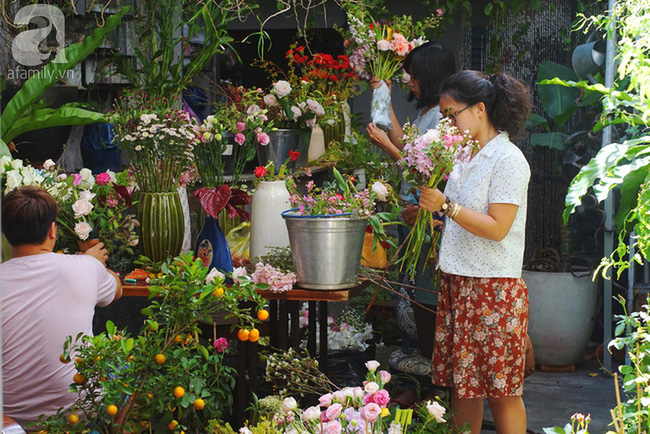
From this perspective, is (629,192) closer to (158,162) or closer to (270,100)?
(270,100)

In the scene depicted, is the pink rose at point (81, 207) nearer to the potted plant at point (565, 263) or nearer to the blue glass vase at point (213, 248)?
the blue glass vase at point (213, 248)

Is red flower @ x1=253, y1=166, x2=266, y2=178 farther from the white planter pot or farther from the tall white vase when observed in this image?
the white planter pot

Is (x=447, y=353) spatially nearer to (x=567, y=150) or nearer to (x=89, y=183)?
(x=89, y=183)

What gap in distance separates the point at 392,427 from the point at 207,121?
169 cm

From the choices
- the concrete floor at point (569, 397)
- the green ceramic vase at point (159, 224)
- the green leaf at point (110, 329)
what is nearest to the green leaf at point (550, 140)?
the concrete floor at point (569, 397)

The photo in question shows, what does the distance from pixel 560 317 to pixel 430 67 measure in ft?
6.82

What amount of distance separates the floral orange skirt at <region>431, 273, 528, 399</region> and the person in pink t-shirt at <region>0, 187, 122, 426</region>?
1.28 meters

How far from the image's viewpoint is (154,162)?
3.07m

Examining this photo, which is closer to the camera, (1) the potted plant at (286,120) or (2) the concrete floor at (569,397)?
(1) the potted plant at (286,120)

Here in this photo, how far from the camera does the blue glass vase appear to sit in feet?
9.92

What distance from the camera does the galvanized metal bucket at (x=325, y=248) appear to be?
2799 mm

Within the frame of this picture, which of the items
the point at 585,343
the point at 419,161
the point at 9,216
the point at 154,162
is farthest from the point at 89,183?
the point at 585,343

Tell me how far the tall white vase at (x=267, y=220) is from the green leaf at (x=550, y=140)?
277 cm

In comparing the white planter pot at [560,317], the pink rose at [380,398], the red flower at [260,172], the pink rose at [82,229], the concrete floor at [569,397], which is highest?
the red flower at [260,172]
